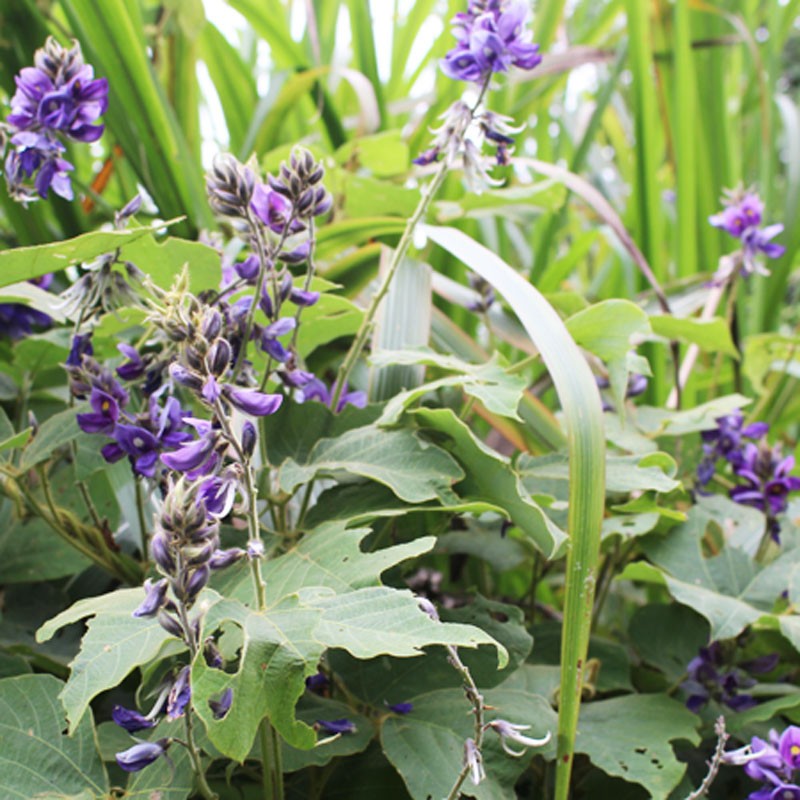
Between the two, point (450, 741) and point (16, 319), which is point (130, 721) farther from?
point (16, 319)

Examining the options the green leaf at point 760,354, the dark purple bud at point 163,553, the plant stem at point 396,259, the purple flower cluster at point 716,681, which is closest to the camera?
the dark purple bud at point 163,553

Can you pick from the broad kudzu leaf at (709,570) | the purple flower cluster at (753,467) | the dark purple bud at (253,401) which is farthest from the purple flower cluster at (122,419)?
the purple flower cluster at (753,467)

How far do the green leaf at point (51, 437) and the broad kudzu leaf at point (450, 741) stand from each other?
532mm

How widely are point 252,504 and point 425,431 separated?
0.38m

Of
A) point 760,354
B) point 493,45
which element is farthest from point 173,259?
point 760,354

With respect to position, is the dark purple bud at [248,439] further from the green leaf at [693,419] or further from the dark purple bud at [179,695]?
the green leaf at [693,419]

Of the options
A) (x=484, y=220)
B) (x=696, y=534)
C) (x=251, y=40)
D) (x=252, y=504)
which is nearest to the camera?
(x=252, y=504)

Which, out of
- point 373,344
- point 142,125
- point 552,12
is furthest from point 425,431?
point 552,12

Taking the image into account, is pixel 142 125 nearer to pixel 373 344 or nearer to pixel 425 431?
pixel 373 344

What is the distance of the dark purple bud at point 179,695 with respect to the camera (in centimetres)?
73

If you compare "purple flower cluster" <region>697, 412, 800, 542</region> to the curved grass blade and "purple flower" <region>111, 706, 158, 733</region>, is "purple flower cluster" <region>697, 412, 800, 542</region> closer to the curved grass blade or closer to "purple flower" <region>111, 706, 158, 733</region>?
the curved grass blade

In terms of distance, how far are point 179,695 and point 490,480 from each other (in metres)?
0.45

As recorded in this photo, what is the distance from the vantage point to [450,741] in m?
0.93

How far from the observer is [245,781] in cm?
106
